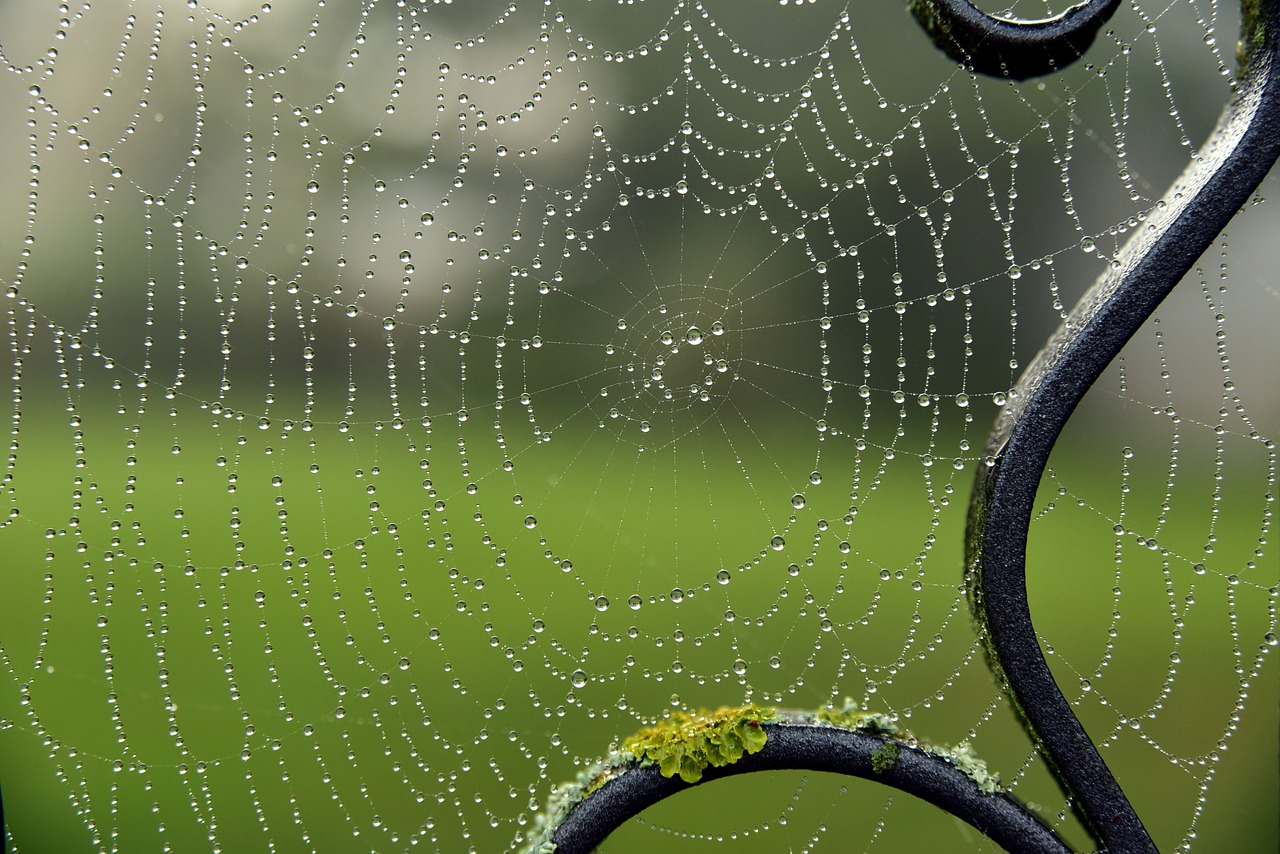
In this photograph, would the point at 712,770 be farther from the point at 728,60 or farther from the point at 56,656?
the point at 728,60

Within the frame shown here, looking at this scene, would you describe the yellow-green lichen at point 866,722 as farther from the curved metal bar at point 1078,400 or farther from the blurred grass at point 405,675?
the blurred grass at point 405,675

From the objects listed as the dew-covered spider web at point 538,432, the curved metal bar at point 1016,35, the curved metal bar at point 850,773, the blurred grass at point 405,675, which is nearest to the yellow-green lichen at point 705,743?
the curved metal bar at point 850,773

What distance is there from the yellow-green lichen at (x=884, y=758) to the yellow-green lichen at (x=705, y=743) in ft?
0.32

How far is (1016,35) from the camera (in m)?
0.86

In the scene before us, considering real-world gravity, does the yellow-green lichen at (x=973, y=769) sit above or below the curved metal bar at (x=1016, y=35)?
below

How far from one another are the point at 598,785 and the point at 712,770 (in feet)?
0.35

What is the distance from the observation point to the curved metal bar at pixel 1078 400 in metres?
0.76

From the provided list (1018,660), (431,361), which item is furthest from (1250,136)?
(431,361)

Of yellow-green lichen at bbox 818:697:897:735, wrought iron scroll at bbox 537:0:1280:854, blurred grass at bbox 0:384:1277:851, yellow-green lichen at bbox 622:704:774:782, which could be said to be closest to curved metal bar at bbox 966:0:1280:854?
wrought iron scroll at bbox 537:0:1280:854

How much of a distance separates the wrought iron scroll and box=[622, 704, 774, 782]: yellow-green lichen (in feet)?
0.04

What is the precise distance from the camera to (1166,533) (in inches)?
112

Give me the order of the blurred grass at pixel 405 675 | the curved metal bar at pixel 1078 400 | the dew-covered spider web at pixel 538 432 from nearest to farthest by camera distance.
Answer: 1. the curved metal bar at pixel 1078 400
2. the dew-covered spider web at pixel 538 432
3. the blurred grass at pixel 405 675

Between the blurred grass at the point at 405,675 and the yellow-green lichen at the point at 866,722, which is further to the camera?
the blurred grass at the point at 405,675

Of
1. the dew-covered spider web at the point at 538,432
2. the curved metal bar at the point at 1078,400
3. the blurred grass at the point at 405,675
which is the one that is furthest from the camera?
the blurred grass at the point at 405,675
